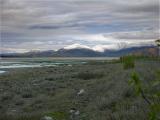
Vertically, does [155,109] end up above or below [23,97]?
above

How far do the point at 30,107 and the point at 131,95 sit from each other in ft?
12.2

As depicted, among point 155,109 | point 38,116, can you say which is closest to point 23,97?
point 38,116

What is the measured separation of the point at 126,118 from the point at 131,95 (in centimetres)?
314

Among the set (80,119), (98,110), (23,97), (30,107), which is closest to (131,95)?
(98,110)

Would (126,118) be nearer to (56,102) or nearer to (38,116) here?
(38,116)

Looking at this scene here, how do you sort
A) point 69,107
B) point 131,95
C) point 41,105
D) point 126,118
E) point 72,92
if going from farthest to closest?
point 72,92 < point 41,105 < point 69,107 < point 131,95 < point 126,118

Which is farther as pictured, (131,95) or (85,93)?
(85,93)

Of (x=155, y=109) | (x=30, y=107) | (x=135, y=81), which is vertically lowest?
(x=30, y=107)

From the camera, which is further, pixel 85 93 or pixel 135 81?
pixel 85 93

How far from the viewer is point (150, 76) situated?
12922 mm

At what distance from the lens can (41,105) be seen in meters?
12.0

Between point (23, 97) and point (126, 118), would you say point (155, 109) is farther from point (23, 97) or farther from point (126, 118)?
point (23, 97)

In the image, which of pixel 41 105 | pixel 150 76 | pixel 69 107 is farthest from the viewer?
pixel 150 76

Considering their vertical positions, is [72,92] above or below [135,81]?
below
